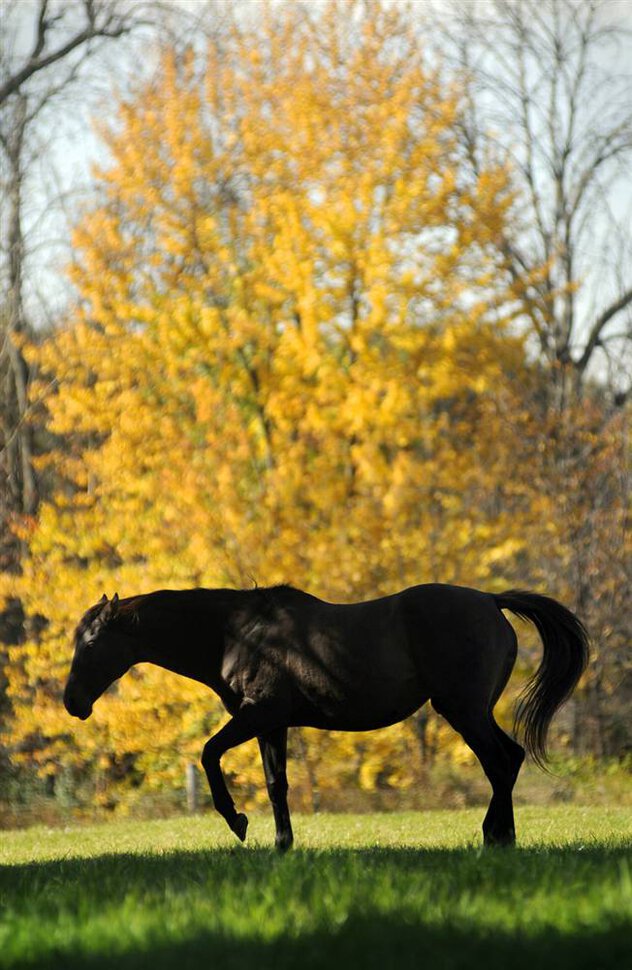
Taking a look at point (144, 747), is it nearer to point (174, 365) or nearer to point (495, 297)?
point (174, 365)

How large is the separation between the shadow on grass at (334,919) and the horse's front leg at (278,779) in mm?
1288

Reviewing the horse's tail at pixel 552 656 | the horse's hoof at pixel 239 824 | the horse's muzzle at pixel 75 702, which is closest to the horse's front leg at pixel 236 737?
the horse's hoof at pixel 239 824

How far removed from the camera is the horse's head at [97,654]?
858 centimetres

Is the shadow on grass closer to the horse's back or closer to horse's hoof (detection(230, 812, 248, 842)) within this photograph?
horse's hoof (detection(230, 812, 248, 842))

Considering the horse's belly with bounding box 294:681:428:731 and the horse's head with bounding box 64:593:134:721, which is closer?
the horse's belly with bounding box 294:681:428:731

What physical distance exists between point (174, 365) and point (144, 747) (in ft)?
16.8

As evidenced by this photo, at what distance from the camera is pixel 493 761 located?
820 cm

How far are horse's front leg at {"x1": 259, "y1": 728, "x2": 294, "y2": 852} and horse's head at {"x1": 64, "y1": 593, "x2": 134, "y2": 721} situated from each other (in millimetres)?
1019

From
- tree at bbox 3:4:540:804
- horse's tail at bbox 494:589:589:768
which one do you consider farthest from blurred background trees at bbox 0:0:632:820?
horse's tail at bbox 494:589:589:768

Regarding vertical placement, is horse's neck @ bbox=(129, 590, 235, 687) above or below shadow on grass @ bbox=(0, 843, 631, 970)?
above

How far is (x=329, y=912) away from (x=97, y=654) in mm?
3941

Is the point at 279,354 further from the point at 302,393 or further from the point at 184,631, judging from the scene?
the point at 184,631

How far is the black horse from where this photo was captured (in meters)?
8.24

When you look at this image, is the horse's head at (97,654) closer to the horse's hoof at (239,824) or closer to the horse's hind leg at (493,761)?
the horse's hoof at (239,824)
